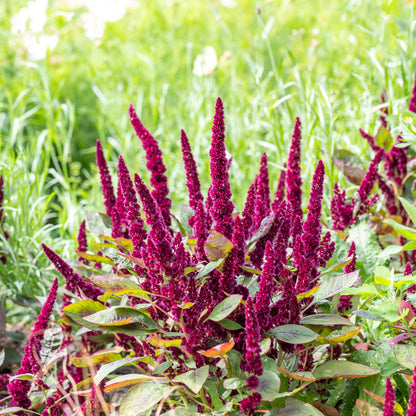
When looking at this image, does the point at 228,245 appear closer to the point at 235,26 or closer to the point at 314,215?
the point at 314,215

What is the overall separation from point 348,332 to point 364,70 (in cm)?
290

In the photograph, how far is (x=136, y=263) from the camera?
1.30 meters

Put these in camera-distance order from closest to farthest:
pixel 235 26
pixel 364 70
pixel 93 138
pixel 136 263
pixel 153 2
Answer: pixel 136 263, pixel 364 70, pixel 93 138, pixel 235 26, pixel 153 2

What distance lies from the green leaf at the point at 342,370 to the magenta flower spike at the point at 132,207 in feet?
1.68

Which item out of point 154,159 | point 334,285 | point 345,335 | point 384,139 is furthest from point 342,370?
point 384,139

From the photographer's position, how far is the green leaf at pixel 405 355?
117 centimetres

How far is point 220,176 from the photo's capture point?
1.29 meters

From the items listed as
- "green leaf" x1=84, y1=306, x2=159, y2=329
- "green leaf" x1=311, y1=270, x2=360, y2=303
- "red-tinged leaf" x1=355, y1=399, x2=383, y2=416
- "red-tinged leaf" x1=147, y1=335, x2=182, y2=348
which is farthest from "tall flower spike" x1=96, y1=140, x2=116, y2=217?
"red-tinged leaf" x1=355, y1=399, x2=383, y2=416

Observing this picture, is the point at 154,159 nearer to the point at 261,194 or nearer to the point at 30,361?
the point at 261,194

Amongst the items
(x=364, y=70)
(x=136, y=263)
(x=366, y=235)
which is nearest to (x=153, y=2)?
(x=364, y=70)

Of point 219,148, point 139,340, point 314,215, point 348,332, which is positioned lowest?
point 139,340

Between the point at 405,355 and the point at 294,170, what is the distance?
1.88ft

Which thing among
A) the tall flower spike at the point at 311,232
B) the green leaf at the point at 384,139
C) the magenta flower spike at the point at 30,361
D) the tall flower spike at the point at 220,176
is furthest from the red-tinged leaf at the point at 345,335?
the green leaf at the point at 384,139

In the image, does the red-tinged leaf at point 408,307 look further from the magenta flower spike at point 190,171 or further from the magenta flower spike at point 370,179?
the magenta flower spike at point 190,171
